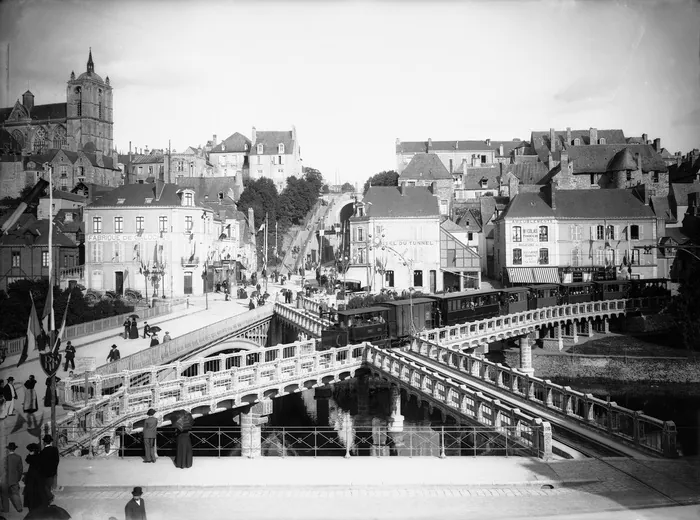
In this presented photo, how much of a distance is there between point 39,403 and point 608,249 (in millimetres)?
54742

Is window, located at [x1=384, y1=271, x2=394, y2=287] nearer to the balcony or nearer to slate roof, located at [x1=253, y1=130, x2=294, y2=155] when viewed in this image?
the balcony

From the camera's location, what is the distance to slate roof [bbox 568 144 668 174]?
267 ft

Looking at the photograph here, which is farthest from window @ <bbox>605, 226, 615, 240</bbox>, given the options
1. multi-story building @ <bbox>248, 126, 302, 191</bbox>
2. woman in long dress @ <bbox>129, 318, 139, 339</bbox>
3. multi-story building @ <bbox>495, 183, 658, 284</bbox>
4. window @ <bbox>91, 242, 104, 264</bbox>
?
multi-story building @ <bbox>248, 126, 302, 191</bbox>

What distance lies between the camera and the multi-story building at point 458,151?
106m

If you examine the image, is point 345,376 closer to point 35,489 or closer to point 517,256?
point 35,489

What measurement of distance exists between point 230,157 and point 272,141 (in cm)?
837

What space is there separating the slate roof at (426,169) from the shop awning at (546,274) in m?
24.3

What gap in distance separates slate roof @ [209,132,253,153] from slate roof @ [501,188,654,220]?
177 feet

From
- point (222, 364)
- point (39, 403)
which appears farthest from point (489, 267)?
point (39, 403)

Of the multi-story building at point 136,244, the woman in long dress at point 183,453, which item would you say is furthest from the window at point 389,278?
the woman in long dress at point 183,453

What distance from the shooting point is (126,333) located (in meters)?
34.9

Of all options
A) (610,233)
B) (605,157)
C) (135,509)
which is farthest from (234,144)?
(135,509)

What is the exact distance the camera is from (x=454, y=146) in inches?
4323

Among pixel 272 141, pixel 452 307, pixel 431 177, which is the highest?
pixel 272 141
